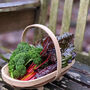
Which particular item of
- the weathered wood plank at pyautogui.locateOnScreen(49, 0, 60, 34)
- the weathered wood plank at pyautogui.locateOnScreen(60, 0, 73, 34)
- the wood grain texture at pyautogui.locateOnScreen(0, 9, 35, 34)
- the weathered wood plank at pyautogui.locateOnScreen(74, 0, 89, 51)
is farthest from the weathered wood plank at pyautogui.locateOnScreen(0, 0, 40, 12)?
the weathered wood plank at pyautogui.locateOnScreen(74, 0, 89, 51)

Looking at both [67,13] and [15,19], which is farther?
[15,19]

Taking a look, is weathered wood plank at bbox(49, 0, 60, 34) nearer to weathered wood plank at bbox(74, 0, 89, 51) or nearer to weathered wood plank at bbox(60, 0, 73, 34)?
weathered wood plank at bbox(60, 0, 73, 34)

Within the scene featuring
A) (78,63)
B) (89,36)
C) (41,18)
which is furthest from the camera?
(89,36)

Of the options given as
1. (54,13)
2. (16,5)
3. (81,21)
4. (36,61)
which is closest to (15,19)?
(16,5)

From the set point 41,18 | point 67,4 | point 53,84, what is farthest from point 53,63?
point 41,18

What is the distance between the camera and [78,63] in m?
1.99

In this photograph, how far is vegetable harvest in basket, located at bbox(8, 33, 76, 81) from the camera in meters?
1.35

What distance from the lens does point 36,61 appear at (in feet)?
4.50

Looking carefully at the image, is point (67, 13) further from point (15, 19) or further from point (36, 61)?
point (36, 61)

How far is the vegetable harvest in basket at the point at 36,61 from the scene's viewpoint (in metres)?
Answer: 1.35

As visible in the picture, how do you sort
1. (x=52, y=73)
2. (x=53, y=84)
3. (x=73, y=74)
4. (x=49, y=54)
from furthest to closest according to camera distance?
(x=73, y=74), (x=53, y=84), (x=49, y=54), (x=52, y=73)

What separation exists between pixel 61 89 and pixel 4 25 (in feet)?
3.21

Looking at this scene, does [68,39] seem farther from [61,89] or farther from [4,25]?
[4,25]

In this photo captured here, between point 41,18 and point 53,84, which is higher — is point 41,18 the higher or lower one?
the higher one
